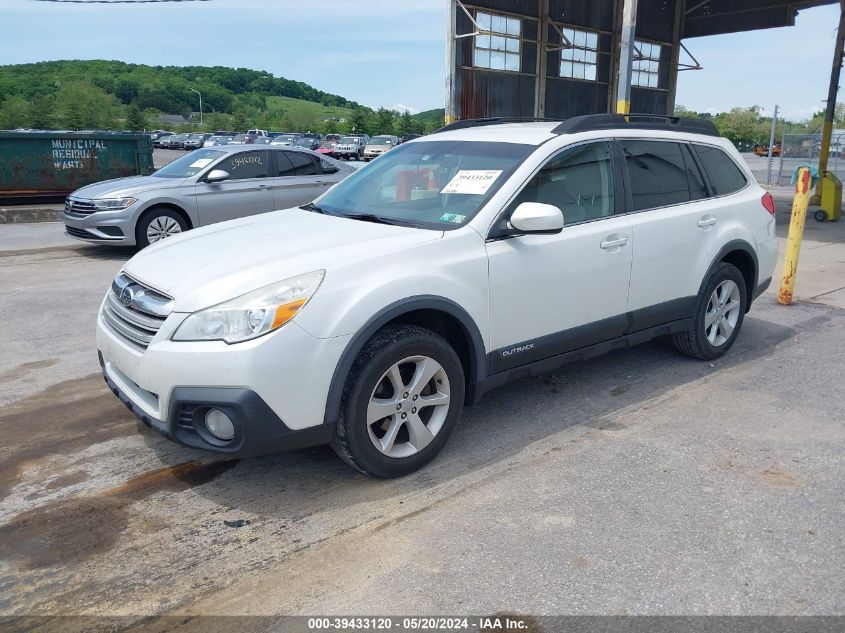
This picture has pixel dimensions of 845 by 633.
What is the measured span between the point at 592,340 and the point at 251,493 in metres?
2.19

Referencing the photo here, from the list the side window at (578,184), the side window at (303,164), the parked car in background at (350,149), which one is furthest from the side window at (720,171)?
the parked car in background at (350,149)

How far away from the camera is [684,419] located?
14.1 ft

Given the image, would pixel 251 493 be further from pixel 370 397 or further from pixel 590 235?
pixel 590 235

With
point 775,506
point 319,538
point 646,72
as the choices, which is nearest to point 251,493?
point 319,538

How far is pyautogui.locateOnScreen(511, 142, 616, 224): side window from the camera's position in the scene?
13.3 feet

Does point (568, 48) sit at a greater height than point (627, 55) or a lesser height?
greater

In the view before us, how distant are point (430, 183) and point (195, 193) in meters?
6.36

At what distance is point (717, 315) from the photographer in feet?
17.3

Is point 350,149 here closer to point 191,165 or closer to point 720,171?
point 191,165

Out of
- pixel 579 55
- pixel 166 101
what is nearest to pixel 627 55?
pixel 579 55

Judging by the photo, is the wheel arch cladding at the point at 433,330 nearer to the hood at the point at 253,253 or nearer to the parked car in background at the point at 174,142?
the hood at the point at 253,253

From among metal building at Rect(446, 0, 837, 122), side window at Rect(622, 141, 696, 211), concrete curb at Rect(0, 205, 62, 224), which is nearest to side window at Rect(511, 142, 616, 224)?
side window at Rect(622, 141, 696, 211)

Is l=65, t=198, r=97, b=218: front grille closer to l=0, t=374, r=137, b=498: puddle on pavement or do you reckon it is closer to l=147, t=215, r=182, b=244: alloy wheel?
l=147, t=215, r=182, b=244: alloy wheel

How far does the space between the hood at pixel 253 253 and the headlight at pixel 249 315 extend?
0.04m
